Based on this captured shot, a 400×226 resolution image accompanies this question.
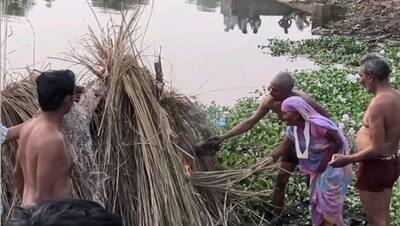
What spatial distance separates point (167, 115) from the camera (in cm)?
500

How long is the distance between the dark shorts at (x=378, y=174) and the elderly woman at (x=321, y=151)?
0.18 m

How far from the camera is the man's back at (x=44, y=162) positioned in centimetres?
350

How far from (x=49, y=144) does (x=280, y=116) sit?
8.00ft

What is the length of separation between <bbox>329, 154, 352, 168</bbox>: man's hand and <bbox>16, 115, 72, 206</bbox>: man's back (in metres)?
1.81

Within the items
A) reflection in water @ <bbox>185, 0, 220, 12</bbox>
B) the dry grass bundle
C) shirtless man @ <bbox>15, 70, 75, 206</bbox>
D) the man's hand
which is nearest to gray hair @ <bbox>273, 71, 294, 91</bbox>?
the man's hand

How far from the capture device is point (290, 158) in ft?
18.2

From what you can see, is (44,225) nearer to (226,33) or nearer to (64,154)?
(64,154)

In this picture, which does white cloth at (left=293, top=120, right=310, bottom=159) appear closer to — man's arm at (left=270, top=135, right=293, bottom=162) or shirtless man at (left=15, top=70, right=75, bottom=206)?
man's arm at (left=270, top=135, right=293, bottom=162)

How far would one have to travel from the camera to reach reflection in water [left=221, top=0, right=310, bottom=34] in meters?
19.6

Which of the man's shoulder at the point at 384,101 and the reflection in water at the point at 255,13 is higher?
the man's shoulder at the point at 384,101

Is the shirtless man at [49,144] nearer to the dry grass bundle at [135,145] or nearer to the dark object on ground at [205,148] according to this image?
the dry grass bundle at [135,145]

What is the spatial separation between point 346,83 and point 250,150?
3.58 meters

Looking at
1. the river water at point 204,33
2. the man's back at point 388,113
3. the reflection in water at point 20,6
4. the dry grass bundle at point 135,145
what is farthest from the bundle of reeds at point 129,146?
the reflection in water at point 20,6

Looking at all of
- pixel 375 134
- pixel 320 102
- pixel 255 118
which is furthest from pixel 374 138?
pixel 320 102
